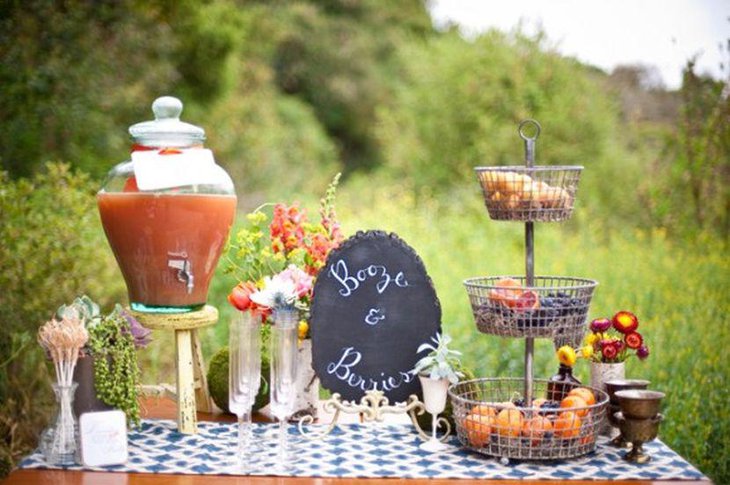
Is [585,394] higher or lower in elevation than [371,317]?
lower

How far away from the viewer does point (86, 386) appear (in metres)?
2.10

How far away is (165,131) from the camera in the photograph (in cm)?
223

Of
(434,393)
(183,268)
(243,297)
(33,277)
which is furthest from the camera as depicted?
(33,277)

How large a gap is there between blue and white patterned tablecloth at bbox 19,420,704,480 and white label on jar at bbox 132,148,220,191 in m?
0.63

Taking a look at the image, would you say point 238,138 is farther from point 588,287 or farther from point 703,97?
point 588,287

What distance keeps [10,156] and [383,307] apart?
3.57 m

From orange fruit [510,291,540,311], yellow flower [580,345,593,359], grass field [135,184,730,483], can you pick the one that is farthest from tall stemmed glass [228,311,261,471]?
grass field [135,184,730,483]

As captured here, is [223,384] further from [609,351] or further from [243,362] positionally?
[609,351]

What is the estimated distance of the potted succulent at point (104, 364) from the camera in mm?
2102

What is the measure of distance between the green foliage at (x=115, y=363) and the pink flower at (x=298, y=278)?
411 millimetres

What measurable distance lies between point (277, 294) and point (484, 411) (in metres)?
0.58

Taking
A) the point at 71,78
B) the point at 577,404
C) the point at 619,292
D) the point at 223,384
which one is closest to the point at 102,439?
the point at 223,384

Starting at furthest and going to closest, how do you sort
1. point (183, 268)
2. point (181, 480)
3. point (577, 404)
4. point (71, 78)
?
1. point (71, 78)
2. point (183, 268)
3. point (577, 404)
4. point (181, 480)

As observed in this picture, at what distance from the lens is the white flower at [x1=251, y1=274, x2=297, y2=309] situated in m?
2.24
